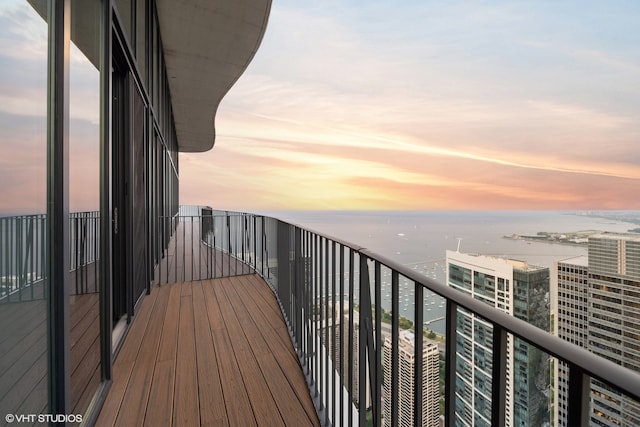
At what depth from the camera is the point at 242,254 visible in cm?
577

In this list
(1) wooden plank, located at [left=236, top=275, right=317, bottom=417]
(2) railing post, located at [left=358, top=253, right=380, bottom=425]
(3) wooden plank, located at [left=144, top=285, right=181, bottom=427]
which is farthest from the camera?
(1) wooden plank, located at [left=236, top=275, right=317, bottom=417]

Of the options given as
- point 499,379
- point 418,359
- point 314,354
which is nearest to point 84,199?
point 314,354

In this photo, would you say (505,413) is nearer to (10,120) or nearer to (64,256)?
(10,120)

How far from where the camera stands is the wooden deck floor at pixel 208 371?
1.72 meters

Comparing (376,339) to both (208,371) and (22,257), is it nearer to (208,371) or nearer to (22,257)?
(22,257)

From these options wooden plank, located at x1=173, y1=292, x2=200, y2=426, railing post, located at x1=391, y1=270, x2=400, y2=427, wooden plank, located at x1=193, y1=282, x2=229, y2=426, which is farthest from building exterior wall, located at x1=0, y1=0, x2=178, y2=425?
railing post, located at x1=391, y1=270, x2=400, y2=427

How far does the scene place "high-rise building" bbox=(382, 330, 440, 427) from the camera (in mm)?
804

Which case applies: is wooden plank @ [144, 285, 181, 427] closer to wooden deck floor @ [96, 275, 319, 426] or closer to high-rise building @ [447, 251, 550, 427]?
wooden deck floor @ [96, 275, 319, 426]

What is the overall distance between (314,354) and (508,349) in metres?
1.63

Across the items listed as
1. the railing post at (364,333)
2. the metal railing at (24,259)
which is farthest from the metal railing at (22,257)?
the railing post at (364,333)

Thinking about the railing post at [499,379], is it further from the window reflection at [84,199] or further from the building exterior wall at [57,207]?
the window reflection at [84,199]

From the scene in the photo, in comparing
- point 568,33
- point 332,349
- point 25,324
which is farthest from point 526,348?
point 568,33

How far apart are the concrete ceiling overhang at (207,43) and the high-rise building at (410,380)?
4.56 m

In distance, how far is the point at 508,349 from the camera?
21.6 inches
